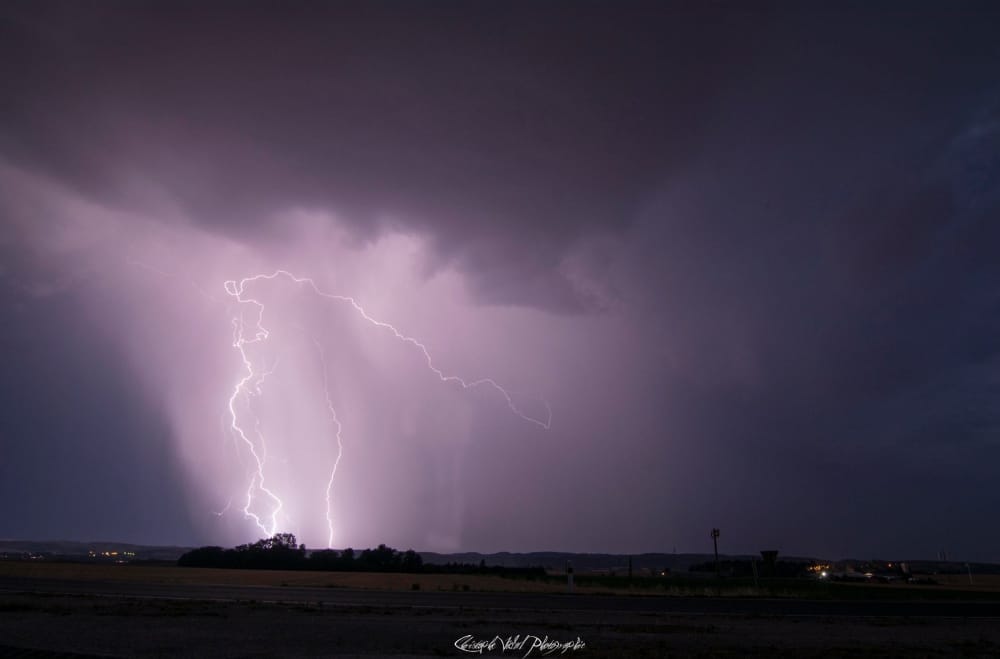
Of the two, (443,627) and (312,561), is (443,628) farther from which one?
(312,561)

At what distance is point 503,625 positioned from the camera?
59.0ft

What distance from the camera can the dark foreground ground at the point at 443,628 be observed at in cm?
1361

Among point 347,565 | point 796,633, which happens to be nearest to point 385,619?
point 796,633

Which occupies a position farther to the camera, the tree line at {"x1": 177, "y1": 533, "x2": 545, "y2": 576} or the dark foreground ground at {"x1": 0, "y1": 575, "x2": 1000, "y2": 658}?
the tree line at {"x1": 177, "y1": 533, "x2": 545, "y2": 576}

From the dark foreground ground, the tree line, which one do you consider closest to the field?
the dark foreground ground

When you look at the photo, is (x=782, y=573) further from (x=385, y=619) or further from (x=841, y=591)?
(x=385, y=619)

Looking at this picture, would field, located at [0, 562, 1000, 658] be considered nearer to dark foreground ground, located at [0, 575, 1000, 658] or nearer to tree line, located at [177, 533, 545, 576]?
dark foreground ground, located at [0, 575, 1000, 658]
